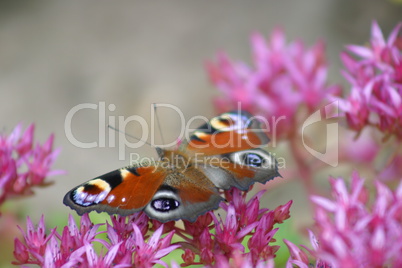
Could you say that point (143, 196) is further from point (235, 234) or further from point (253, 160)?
point (253, 160)

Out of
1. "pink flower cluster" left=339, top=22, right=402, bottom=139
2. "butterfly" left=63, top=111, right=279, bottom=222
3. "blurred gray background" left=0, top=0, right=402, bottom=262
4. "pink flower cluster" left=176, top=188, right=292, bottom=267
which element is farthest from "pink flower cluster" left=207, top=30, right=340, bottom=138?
"blurred gray background" left=0, top=0, right=402, bottom=262

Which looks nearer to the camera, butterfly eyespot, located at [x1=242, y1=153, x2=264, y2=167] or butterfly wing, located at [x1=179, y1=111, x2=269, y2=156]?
butterfly eyespot, located at [x1=242, y1=153, x2=264, y2=167]

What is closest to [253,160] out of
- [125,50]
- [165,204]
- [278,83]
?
[165,204]

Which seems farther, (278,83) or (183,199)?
(278,83)

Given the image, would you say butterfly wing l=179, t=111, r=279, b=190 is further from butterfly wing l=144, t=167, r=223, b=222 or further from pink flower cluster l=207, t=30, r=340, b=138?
pink flower cluster l=207, t=30, r=340, b=138

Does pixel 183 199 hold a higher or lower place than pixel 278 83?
lower

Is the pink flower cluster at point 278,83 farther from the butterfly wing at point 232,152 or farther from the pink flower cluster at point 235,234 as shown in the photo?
the pink flower cluster at point 235,234
